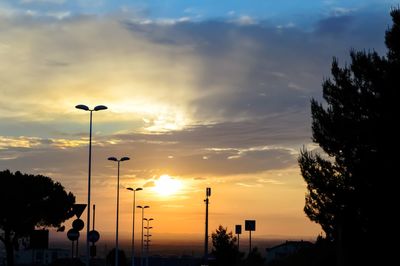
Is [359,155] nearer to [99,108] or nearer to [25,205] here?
[99,108]

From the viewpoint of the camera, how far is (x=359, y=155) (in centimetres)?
3516

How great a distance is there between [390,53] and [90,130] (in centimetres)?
2091

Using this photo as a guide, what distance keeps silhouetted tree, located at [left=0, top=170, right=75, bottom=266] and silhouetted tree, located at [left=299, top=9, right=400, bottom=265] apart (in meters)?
34.5

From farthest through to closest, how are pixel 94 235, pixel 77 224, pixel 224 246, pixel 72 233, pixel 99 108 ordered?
pixel 224 246 → pixel 99 108 → pixel 94 235 → pixel 72 233 → pixel 77 224

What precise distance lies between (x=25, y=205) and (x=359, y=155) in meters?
38.4

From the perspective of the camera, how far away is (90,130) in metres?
47.6

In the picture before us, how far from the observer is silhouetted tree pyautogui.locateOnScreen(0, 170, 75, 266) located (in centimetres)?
6438

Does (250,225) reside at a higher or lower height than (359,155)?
lower

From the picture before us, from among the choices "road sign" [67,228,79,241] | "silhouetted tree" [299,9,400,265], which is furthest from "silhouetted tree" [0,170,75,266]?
"silhouetted tree" [299,9,400,265]

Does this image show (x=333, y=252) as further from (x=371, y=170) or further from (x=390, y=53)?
(x=390, y=53)

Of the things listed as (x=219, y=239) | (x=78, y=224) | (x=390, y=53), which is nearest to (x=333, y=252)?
(x=390, y=53)

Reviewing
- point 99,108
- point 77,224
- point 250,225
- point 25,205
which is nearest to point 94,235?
point 77,224

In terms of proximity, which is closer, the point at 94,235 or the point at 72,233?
the point at 72,233

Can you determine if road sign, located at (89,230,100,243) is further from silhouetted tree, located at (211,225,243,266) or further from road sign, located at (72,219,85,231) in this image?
silhouetted tree, located at (211,225,243,266)
